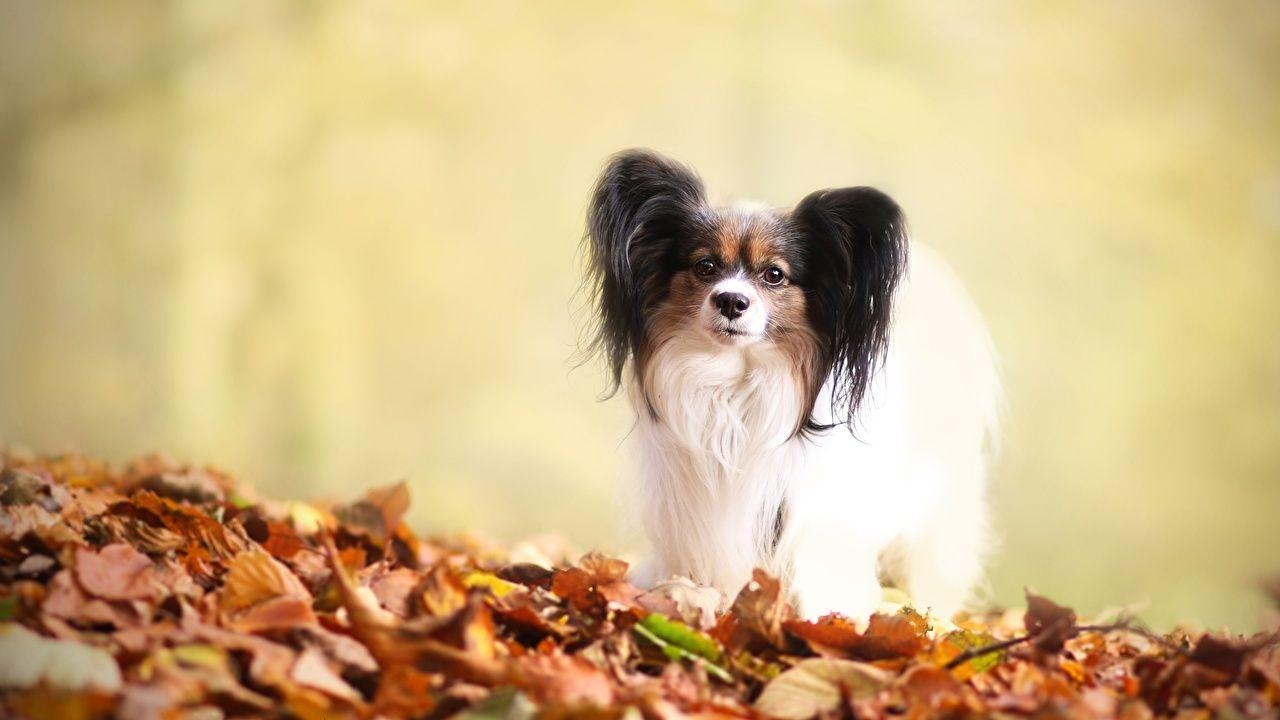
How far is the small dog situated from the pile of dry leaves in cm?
39

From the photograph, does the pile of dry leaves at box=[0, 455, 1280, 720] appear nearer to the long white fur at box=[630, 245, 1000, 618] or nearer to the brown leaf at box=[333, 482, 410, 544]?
the brown leaf at box=[333, 482, 410, 544]

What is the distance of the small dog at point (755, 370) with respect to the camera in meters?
2.29

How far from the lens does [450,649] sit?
143cm

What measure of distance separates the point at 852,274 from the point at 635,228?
1.55 ft

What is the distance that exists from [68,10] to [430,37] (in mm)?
1177

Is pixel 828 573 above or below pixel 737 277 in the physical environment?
below

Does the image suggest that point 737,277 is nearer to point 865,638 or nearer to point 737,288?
point 737,288

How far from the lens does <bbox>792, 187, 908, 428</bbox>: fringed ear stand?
2242mm

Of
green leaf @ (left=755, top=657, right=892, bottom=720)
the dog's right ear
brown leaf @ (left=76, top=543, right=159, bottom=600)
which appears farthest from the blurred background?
green leaf @ (left=755, top=657, right=892, bottom=720)

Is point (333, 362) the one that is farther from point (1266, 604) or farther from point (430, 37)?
point (1266, 604)

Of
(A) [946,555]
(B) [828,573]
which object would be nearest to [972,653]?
(B) [828,573]

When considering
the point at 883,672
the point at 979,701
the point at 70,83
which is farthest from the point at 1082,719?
the point at 70,83

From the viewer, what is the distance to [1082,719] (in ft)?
4.61

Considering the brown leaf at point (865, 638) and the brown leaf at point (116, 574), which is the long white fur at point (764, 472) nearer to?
the brown leaf at point (865, 638)
